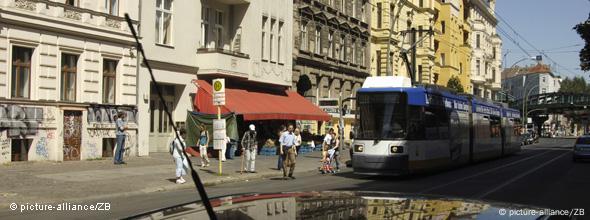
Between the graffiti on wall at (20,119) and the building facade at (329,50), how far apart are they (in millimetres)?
14980

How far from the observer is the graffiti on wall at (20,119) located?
20125 millimetres

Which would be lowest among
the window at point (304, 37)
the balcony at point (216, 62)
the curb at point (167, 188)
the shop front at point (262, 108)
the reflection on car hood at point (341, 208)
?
the curb at point (167, 188)

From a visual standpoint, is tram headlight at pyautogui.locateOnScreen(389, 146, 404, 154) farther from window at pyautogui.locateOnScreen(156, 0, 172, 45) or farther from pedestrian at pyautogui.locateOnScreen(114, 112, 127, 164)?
window at pyautogui.locateOnScreen(156, 0, 172, 45)

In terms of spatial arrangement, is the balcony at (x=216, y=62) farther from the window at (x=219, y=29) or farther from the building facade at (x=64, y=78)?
the building facade at (x=64, y=78)

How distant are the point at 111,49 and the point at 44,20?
338 centimetres

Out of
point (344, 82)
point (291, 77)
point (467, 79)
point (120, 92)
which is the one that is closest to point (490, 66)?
point (467, 79)

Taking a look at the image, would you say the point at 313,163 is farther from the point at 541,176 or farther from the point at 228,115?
the point at 541,176

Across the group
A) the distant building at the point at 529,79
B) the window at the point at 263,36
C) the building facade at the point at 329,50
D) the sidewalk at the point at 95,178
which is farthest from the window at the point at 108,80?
the distant building at the point at 529,79

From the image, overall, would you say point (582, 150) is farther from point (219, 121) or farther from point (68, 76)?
point (68, 76)

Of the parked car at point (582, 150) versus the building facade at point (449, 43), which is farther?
the building facade at point (449, 43)

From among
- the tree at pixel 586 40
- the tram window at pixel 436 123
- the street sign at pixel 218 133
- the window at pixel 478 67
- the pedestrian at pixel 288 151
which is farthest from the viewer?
the window at pixel 478 67

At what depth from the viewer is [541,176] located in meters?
22.0

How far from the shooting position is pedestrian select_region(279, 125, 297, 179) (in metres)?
21.0

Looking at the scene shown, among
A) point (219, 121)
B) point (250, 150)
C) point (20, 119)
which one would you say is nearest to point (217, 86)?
point (219, 121)
